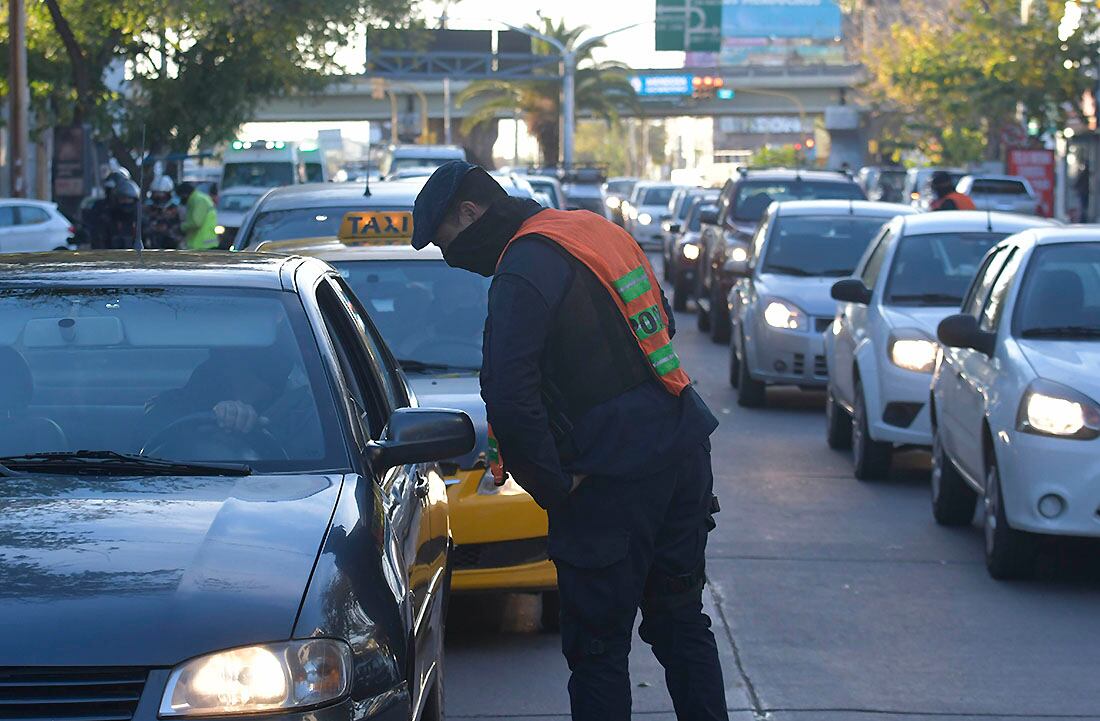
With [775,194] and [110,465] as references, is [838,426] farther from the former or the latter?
[775,194]

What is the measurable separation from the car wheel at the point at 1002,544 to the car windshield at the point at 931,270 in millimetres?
3511

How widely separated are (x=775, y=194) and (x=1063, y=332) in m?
12.5

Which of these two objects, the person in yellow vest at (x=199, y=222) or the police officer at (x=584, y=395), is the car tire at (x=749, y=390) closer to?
the person in yellow vest at (x=199, y=222)

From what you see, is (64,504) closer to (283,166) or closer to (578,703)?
(578,703)

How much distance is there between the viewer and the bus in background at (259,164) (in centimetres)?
4291

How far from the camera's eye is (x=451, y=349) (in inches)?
318

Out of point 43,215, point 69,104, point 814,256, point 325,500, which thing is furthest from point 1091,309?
point 69,104

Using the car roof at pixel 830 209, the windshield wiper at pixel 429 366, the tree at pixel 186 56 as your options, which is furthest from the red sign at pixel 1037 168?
the windshield wiper at pixel 429 366

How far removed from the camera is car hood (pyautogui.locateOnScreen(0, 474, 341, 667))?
3.43 m

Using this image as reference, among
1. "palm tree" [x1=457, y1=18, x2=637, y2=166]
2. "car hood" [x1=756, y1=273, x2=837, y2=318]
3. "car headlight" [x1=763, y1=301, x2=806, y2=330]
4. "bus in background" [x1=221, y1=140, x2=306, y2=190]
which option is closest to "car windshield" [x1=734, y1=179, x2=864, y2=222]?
"car hood" [x1=756, y1=273, x2=837, y2=318]

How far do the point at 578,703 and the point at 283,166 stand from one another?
130ft

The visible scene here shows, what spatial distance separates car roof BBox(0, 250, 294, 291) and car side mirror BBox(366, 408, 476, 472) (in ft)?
1.83

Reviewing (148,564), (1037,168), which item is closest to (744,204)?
(148,564)

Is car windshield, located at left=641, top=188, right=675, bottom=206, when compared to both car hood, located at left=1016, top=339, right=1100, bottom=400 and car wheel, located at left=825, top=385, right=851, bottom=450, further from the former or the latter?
car hood, located at left=1016, top=339, right=1100, bottom=400
